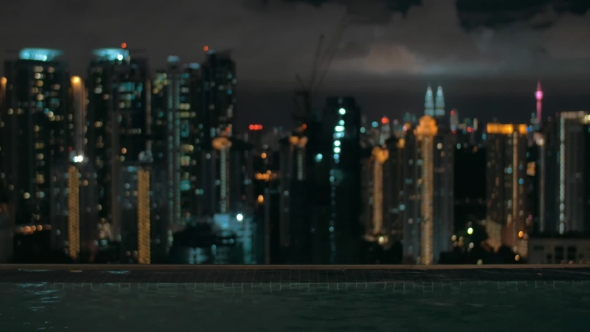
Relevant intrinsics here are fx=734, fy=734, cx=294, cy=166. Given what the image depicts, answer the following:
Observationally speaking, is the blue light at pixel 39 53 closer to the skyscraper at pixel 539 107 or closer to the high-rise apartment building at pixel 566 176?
the skyscraper at pixel 539 107

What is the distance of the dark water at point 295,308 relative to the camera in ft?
6.19

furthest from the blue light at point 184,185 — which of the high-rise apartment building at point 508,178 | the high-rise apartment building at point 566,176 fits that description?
the high-rise apartment building at point 566,176

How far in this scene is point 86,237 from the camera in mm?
11102

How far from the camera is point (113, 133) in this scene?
45.3 feet

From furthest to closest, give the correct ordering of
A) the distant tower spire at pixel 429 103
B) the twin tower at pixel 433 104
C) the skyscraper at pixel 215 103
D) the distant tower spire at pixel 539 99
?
the skyscraper at pixel 215 103 < the distant tower spire at pixel 429 103 < the twin tower at pixel 433 104 < the distant tower spire at pixel 539 99

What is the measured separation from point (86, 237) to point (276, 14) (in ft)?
21.7

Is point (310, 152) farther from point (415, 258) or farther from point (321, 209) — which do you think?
point (415, 258)

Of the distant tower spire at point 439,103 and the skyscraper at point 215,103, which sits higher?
the skyscraper at point 215,103

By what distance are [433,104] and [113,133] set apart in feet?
24.1

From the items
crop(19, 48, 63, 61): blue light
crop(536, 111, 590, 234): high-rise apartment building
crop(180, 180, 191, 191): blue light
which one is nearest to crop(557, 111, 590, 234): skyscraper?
crop(536, 111, 590, 234): high-rise apartment building

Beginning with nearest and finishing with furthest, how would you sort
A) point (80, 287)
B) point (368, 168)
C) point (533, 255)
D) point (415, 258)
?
point (80, 287)
point (533, 255)
point (415, 258)
point (368, 168)

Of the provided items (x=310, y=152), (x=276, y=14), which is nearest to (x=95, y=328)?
(x=276, y=14)

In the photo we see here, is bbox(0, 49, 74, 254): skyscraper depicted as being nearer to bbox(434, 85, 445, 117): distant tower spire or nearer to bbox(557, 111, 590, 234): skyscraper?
bbox(434, 85, 445, 117): distant tower spire

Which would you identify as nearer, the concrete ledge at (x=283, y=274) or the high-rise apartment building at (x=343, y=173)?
the concrete ledge at (x=283, y=274)
